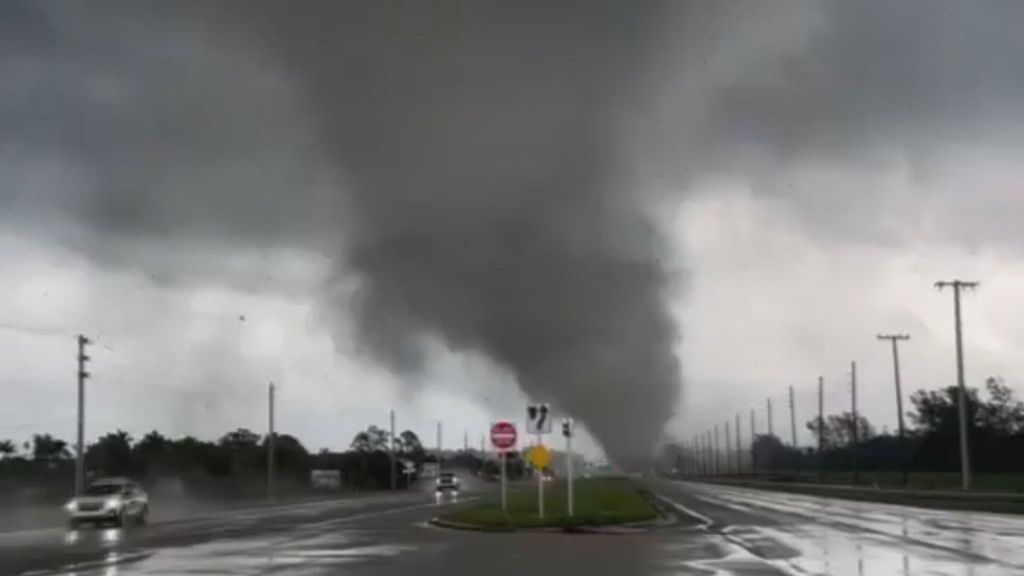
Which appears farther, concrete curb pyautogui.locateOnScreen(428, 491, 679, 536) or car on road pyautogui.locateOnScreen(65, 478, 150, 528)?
car on road pyautogui.locateOnScreen(65, 478, 150, 528)

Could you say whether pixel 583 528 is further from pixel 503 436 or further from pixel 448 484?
pixel 448 484

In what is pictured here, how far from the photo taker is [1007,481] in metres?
98.8

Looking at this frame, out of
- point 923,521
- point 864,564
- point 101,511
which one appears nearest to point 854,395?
point 923,521

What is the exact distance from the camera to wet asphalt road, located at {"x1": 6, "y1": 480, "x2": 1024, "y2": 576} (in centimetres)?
2330

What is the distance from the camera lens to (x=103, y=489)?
4909 centimetres

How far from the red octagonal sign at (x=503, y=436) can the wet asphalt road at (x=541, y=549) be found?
3.85 meters

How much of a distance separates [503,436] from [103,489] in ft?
53.4

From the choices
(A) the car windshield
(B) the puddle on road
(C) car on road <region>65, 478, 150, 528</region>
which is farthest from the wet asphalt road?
(A) the car windshield

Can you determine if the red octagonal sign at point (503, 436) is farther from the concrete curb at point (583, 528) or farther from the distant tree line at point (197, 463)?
the distant tree line at point (197, 463)

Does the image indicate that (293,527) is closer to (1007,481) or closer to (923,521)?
(923,521)

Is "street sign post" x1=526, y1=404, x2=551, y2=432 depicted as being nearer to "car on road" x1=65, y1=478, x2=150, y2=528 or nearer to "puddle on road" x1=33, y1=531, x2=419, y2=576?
"puddle on road" x1=33, y1=531, x2=419, y2=576

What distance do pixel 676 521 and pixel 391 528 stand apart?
980 cm

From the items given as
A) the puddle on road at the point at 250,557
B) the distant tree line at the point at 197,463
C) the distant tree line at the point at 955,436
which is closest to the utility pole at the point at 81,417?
the distant tree line at the point at 197,463

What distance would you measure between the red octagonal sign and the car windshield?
15.2 metres
